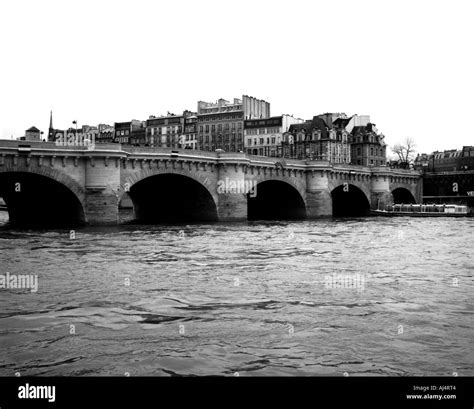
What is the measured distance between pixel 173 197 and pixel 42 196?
1261 cm

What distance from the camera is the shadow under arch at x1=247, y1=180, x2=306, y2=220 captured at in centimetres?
6531

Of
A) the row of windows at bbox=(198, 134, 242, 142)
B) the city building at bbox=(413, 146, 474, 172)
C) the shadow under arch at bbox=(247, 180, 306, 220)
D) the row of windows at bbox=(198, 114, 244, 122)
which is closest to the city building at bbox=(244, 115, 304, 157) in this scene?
the row of windows at bbox=(198, 134, 242, 142)

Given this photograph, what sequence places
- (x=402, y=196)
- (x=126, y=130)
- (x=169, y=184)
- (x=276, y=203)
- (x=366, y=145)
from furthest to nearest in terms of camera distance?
1. (x=126, y=130)
2. (x=366, y=145)
3. (x=402, y=196)
4. (x=276, y=203)
5. (x=169, y=184)

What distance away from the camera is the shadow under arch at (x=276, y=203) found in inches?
2571

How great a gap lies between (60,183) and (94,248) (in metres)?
17.3

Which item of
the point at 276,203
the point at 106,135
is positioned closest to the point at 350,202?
the point at 276,203

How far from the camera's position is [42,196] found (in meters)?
49.6

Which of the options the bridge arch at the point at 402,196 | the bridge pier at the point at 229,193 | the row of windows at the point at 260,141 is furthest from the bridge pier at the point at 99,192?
the row of windows at the point at 260,141

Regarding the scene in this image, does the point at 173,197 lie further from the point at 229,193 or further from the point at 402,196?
the point at 402,196

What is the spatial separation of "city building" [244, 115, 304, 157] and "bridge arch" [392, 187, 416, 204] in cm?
2464

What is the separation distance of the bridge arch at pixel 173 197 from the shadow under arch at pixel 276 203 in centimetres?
1019

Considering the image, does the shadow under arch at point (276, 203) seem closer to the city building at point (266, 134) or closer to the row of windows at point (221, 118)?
the city building at point (266, 134)

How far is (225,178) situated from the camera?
53250 mm
